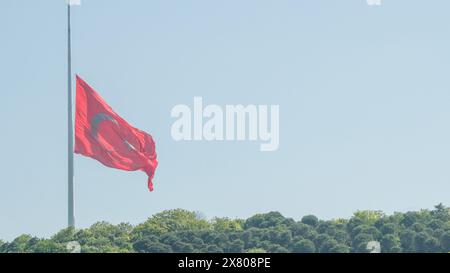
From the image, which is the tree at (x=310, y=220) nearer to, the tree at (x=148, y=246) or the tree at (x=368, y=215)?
the tree at (x=368, y=215)

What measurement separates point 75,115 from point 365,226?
64.7ft

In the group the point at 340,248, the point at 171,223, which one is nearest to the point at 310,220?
the point at 340,248

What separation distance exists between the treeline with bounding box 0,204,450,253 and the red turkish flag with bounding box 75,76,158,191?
624 cm

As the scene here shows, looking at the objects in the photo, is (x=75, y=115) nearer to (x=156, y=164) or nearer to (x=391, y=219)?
(x=156, y=164)

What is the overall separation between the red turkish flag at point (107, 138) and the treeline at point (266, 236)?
6237 mm

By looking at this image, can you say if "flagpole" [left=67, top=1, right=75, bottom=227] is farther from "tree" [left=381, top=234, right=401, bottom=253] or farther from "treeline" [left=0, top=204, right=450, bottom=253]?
"tree" [left=381, top=234, right=401, bottom=253]

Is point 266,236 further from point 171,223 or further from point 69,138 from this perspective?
point 69,138

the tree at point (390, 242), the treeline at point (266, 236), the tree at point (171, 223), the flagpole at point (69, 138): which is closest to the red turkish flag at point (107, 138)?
the flagpole at point (69, 138)

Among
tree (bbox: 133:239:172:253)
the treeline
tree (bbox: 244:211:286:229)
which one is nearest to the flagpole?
the treeline

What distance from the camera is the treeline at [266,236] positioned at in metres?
64.9

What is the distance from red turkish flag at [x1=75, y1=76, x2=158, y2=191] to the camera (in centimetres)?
5697

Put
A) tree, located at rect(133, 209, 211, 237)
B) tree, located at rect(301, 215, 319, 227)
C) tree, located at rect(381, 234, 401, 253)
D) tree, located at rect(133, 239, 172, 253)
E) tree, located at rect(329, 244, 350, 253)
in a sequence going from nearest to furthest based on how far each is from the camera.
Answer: tree, located at rect(329, 244, 350, 253) → tree, located at rect(133, 239, 172, 253) → tree, located at rect(381, 234, 401, 253) → tree, located at rect(301, 215, 319, 227) → tree, located at rect(133, 209, 211, 237)

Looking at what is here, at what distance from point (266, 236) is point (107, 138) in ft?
39.4

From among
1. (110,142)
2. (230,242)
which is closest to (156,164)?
(110,142)
